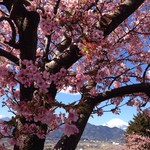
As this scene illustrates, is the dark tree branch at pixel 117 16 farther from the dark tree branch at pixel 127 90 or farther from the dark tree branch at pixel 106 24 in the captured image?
the dark tree branch at pixel 127 90

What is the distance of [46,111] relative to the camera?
5066mm

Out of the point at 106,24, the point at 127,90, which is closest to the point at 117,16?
the point at 106,24

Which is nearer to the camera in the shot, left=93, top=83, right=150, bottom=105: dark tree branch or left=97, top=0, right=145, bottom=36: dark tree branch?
left=97, top=0, right=145, bottom=36: dark tree branch

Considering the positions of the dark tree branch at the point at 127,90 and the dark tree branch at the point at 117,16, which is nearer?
the dark tree branch at the point at 117,16

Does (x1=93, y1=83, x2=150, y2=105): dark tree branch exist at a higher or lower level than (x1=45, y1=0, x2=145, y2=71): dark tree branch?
lower

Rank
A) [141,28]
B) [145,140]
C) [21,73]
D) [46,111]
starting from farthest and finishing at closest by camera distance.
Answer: [145,140]
[141,28]
[21,73]
[46,111]

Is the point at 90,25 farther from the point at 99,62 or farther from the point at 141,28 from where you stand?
the point at 141,28

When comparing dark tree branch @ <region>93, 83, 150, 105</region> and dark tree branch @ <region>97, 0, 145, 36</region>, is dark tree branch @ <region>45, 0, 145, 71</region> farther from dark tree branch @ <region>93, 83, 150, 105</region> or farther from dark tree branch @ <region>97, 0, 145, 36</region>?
dark tree branch @ <region>93, 83, 150, 105</region>

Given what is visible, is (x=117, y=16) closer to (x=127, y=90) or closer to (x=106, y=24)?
(x=106, y=24)

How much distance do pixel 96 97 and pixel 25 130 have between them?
103 inches

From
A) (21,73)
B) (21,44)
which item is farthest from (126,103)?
(21,73)

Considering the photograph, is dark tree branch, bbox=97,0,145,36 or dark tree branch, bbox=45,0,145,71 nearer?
dark tree branch, bbox=45,0,145,71

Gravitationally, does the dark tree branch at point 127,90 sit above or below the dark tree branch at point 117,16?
below

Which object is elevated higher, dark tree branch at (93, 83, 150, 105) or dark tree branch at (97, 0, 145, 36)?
dark tree branch at (97, 0, 145, 36)
